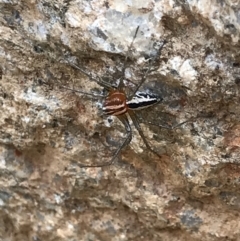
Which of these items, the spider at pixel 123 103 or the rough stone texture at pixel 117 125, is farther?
the spider at pixel 123 103

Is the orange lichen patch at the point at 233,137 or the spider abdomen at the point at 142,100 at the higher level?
the spider abdomen at the point at 142,100

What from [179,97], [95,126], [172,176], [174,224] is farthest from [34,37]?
[174,224]

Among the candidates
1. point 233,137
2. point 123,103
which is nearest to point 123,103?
point 123,103

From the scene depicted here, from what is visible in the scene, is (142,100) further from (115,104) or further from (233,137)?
(233,137)

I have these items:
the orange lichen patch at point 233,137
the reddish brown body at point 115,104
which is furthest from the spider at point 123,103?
the orange lichen patch at point 233,137

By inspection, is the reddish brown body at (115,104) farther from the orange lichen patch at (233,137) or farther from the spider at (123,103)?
the orange lichen patch at (233,137)
